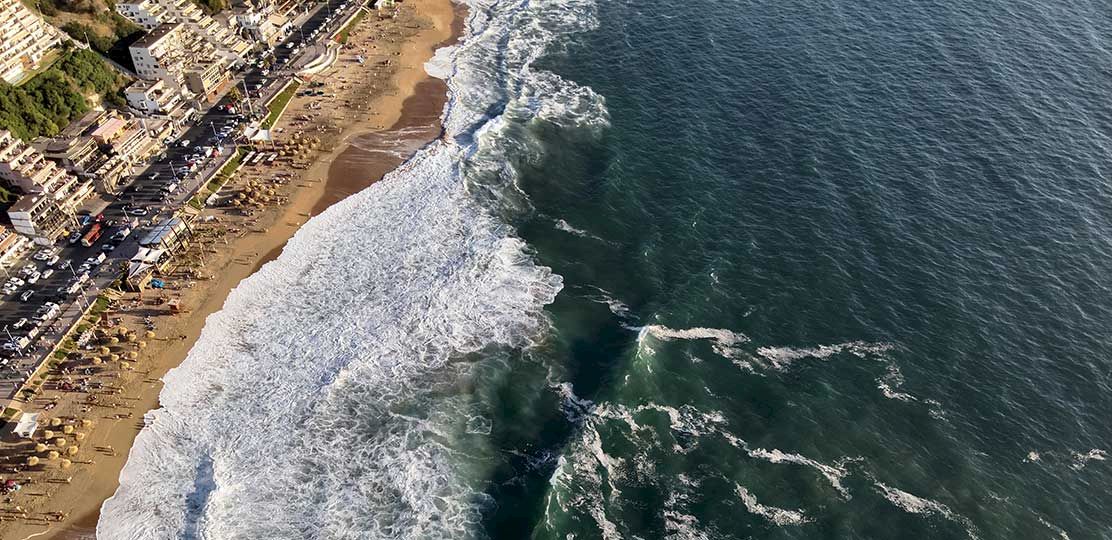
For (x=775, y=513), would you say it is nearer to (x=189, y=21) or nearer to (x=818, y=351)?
(x=818, y=351)

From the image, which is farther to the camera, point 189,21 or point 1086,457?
point 189,21

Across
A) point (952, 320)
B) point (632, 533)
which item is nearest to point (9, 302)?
point (632, 533)

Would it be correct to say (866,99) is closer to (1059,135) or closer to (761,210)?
(1059,135)

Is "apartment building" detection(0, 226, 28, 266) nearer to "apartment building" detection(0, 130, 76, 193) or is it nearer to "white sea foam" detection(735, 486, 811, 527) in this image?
"apartment building" detection(0, 130, 76, 193)

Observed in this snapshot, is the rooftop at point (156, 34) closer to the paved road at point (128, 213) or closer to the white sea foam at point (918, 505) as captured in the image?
the paved road at point (128, 213)

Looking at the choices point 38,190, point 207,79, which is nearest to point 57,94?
point 38,190

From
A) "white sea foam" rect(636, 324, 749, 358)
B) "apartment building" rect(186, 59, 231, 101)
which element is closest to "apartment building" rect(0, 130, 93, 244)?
"apartment building" rect(186, 59, 231, 101)
